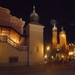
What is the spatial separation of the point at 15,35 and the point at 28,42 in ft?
11.7

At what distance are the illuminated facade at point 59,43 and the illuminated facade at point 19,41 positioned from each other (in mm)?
57610

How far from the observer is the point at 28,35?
1471 inches

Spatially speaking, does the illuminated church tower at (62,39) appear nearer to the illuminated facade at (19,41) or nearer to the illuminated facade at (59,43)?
the illuminated facade at (59,43)

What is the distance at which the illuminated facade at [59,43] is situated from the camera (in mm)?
97688

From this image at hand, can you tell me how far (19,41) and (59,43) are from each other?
71839 mm

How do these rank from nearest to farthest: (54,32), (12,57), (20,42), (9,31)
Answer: (12,57), (9,31), (20,42), (54,32)

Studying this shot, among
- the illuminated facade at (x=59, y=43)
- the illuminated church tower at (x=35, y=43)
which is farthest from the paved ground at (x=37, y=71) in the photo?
the illuminated facade at (x=59, y=43)

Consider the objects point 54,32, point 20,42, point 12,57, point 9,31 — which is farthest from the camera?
point 54,32

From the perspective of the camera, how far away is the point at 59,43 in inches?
4257

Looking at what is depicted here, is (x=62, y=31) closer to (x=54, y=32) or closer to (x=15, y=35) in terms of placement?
(x=54, y=32)

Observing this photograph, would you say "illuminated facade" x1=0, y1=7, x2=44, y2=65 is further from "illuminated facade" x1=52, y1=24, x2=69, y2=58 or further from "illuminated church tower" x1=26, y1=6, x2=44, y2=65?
"illuminated facade" x1=52, y1=24, x2=69, y2=58

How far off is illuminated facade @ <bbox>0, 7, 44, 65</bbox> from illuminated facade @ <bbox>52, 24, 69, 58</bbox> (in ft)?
189

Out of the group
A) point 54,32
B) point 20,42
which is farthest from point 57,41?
point 20,42

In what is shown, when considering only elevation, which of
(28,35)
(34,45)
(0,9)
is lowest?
(34,45)
